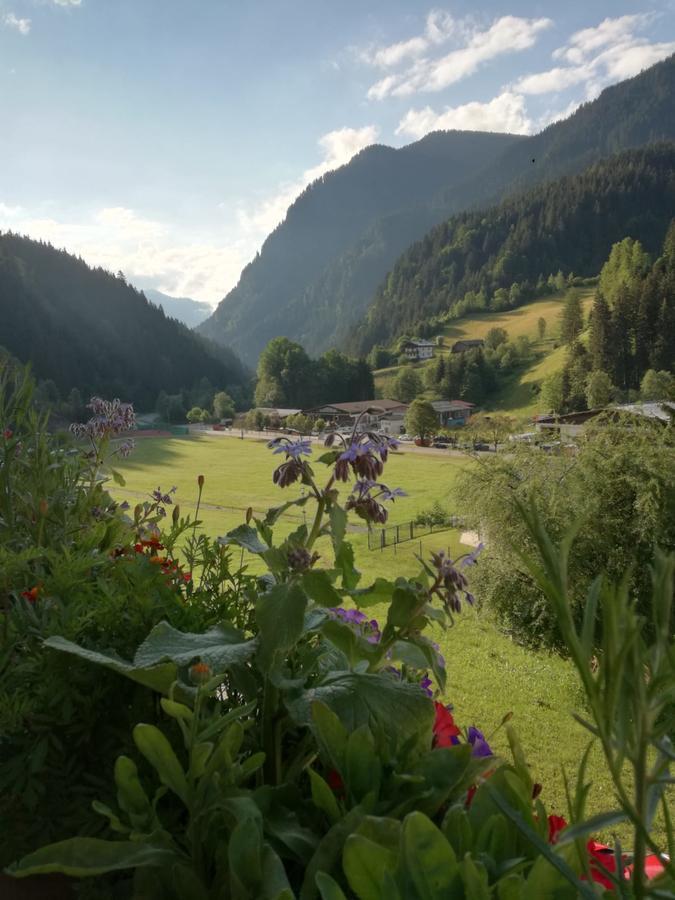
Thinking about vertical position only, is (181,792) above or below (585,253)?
below

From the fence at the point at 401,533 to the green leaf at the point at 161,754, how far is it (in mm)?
25072

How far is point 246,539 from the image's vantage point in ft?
4.20

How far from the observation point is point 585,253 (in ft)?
426

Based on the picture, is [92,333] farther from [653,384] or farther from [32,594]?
[32,594]

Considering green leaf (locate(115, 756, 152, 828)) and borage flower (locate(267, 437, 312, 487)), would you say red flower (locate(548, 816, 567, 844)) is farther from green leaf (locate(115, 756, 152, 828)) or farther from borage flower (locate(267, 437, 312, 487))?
borage flower (locate(267, 437, 312, 487))

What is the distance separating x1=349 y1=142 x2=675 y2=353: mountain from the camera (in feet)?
421

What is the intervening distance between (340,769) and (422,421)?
192ft

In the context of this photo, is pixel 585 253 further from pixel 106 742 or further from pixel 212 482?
pixel 106 742

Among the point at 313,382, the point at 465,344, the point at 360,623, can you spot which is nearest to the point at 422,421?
the point at 313,382

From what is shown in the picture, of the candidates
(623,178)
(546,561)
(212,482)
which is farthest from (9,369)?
(623,178)

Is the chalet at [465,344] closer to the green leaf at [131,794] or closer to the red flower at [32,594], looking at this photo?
the red flower at [32,594]

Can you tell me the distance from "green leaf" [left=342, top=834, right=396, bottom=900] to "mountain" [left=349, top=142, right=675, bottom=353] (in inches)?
4893

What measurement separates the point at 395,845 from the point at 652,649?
1.46 feet

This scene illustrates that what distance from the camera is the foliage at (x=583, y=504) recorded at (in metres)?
11.3
